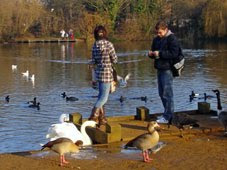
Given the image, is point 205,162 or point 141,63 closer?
point 205,162

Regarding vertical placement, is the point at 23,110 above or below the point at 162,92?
below

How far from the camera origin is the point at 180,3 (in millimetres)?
63844

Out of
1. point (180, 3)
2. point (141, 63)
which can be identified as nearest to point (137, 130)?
point (141, 63)

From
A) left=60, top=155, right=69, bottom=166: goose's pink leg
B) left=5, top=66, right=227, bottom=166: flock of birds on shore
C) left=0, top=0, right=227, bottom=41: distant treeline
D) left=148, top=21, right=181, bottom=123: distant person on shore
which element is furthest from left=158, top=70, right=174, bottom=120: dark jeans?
left=0, top=0, right=227, bottom=41: distant treeline

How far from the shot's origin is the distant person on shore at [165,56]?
874 cm

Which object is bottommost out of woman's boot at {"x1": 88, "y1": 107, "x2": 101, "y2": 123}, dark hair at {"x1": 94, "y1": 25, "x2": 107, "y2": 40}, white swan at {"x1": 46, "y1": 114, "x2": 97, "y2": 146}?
white swan at {"x1": 46, "y1": 114, "x2": 97, "y2": 146}

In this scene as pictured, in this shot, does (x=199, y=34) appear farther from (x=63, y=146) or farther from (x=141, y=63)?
(x=63, y=146)

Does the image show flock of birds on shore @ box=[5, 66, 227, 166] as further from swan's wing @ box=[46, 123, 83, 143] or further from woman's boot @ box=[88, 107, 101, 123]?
woman's boot @ box=[88, 107, 101, 123]

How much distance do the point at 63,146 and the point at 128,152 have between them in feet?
3.80

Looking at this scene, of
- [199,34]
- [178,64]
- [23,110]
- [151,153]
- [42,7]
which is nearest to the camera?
[151,153]

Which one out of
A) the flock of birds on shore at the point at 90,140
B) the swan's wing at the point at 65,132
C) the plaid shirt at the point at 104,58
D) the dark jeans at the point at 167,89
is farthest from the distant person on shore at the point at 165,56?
the swan's wing at the point at 65,132

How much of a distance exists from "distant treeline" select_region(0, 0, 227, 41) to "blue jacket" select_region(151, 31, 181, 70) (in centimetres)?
5061

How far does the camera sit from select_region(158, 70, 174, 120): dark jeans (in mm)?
8945

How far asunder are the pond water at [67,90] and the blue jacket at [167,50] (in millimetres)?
3252
